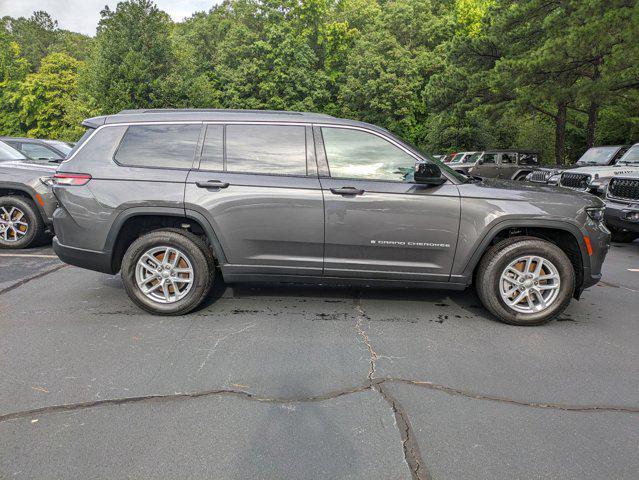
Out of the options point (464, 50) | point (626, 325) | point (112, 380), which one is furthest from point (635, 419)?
point (464, 50)

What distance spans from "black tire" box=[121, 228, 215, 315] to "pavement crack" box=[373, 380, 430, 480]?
1.99 meters

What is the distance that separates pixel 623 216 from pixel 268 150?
6.74 meters

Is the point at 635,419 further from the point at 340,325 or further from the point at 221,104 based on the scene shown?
the point at 221,104

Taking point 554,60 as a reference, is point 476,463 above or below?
below

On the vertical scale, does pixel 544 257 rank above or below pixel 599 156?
below

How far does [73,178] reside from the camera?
423cm

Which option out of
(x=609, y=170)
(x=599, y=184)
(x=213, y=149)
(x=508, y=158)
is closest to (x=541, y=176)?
(x=609, y=170)

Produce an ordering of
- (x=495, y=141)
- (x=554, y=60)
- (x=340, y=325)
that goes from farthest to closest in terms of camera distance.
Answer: (x=495, y=141)
(x=554, y=60)
(x=340, y=325)

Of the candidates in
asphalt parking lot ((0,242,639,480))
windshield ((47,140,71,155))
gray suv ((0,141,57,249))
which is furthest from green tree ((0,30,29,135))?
asphalt parking lot ((0,242,639,480))

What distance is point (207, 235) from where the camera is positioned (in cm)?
421

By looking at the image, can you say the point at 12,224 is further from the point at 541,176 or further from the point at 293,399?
the point at 541,176

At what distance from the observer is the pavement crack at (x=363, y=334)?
10.8ft

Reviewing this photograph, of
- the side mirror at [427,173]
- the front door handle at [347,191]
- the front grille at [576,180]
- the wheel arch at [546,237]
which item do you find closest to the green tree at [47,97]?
the front grille at [576,180]

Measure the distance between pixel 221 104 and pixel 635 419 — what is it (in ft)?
124
